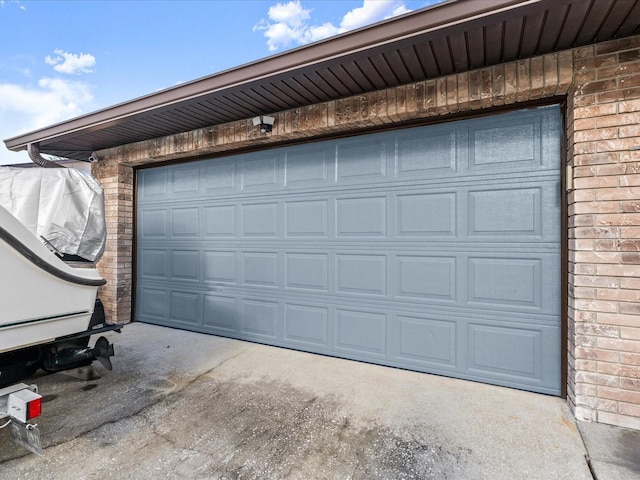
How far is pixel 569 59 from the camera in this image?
2.26m

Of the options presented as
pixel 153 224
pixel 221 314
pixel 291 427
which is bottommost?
pixel 291 427

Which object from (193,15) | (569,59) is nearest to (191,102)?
(569,59)

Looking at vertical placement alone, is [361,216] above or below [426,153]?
below

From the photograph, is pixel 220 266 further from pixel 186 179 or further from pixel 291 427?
pixel 291 427

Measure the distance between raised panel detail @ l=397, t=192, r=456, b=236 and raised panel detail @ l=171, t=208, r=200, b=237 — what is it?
294cm

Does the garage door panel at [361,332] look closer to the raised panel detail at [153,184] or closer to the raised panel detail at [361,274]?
the raised panel detail at [361,274]

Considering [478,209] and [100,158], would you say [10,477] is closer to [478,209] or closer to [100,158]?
[478,209]

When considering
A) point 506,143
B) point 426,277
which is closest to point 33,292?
point 426,277

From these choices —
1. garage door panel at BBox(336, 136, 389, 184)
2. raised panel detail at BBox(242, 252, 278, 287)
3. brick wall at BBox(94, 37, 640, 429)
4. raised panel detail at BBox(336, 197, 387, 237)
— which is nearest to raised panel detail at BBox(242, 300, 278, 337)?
raised panel detail at BBox(242, 252, 278, 287)

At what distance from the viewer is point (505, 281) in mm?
2771

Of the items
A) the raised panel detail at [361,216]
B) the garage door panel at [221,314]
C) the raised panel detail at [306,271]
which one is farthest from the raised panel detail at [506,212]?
the garage door panel at [221,314]

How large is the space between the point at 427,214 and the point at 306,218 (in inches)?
54.5

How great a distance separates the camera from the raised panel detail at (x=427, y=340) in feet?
9.75

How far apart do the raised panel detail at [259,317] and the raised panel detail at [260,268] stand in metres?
0.26
